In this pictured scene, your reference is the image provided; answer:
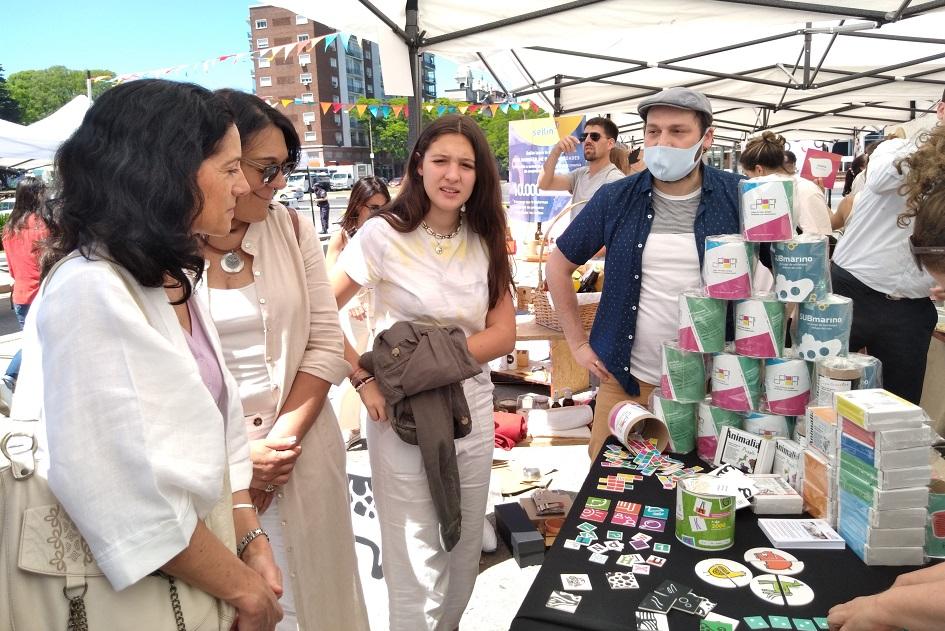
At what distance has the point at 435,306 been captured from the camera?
Result: 7.12 feet

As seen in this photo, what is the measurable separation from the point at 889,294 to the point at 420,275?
7.37 feet

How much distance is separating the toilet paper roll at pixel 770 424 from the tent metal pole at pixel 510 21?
2602 millimetres

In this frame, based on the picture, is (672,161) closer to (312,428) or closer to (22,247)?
(312,428)

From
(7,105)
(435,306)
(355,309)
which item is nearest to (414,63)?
(355,309)

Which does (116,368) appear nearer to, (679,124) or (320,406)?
(320,406)

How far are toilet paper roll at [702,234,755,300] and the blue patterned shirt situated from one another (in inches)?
16.6

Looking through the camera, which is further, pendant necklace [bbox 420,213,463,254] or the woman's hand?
pendant necklace [bbox 420,213,463,254]

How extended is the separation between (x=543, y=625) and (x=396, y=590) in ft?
3.40

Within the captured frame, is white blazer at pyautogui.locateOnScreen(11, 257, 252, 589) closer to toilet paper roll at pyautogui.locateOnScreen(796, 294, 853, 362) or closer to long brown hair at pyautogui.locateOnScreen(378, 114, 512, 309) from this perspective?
long brown hair at pyautogui.locateOnScreen(378, 114, 512, 309)

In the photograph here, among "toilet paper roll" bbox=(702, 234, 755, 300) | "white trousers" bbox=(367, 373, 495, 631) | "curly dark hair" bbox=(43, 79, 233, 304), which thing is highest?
"curly dark hair" bbox=(43, 79, 233, 304)

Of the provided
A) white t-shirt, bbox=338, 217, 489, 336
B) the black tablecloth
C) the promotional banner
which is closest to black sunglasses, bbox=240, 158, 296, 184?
white t-shirt, bbox=338, 217, 489, 336

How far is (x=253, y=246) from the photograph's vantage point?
1.79 meters

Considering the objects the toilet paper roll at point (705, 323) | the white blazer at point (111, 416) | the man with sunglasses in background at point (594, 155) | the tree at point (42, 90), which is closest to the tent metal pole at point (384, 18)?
the man with sunglasses in background at point (594, 155)

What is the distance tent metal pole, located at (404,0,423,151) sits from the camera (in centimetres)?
355
